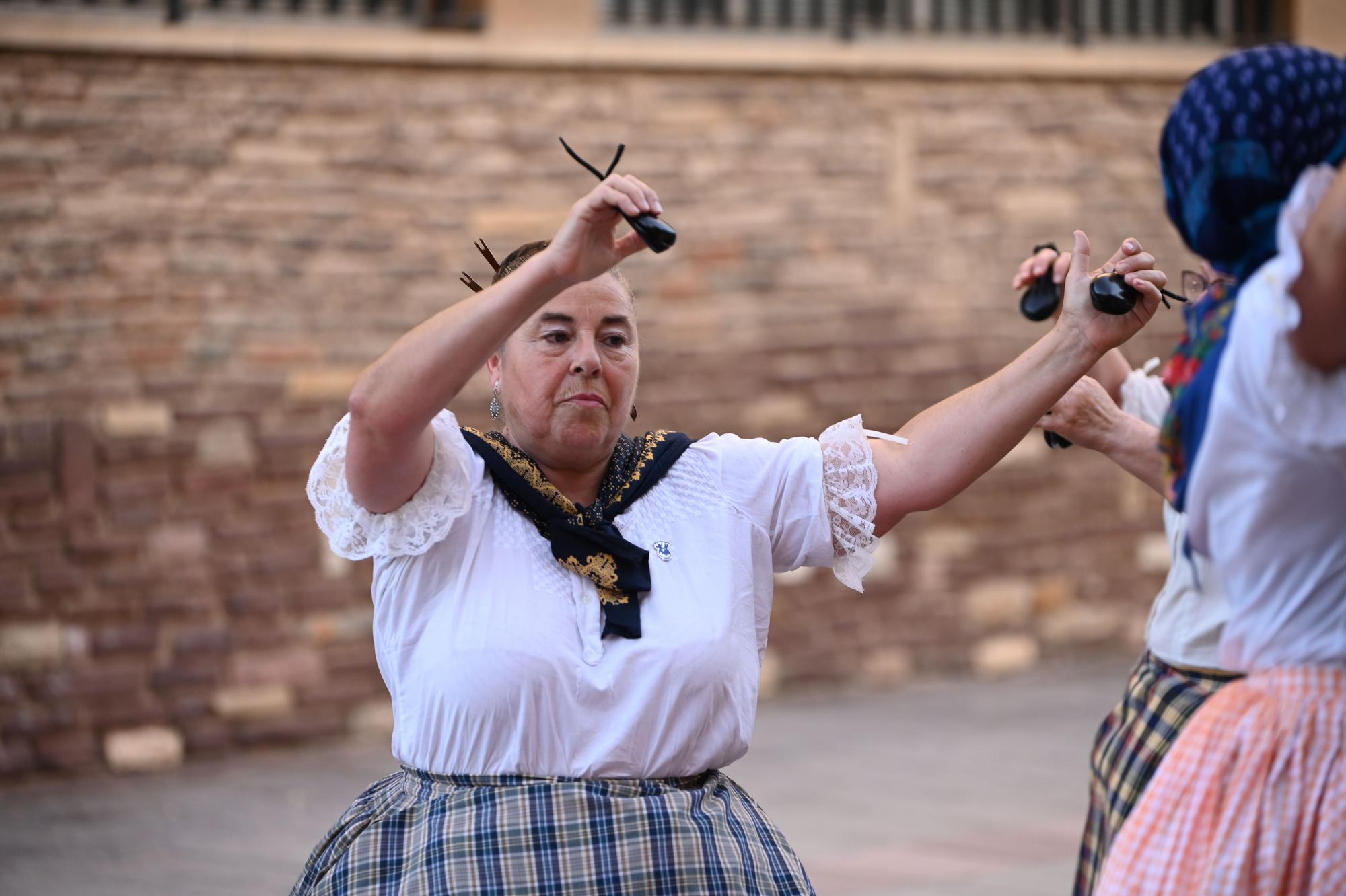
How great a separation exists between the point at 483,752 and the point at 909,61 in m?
6.28

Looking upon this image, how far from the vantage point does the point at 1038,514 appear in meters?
8.27

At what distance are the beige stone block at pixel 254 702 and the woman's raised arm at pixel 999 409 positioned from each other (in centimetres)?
453

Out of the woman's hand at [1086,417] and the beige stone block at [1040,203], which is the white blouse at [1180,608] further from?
the beige stone block at [1040,203]


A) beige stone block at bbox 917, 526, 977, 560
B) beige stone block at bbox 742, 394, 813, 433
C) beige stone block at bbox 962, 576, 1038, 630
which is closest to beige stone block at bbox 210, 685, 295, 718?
beige stone block at bbox 742, 394, 813, 433

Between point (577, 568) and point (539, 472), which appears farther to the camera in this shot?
point (539, 472)

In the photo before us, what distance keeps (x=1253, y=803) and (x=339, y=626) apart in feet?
17.9

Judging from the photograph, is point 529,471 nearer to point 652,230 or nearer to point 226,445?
point 652,230

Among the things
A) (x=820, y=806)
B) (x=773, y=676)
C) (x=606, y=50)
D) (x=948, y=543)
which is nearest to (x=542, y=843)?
(x=820, y=806)

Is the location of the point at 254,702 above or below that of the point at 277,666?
below

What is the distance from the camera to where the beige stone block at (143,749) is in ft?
20.9

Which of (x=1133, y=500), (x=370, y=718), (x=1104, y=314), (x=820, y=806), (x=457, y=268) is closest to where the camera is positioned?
(x=1104, y=314)

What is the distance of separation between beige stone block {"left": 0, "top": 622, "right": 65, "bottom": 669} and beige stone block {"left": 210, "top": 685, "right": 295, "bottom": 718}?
2.19ft

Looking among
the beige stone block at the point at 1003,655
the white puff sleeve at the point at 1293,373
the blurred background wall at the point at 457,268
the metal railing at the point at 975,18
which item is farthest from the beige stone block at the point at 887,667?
the white puff sleeve at the point at 1293,373

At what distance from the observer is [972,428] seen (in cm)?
257
